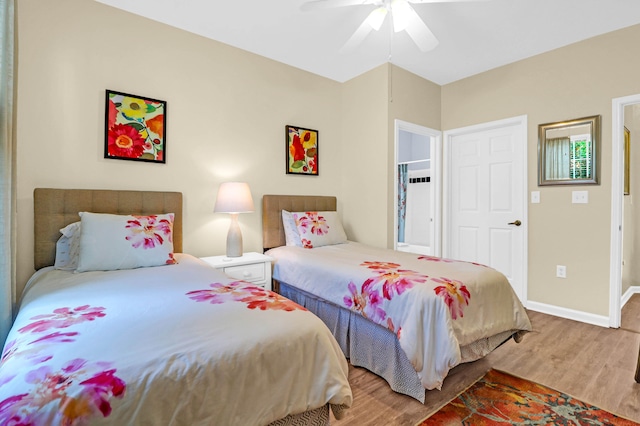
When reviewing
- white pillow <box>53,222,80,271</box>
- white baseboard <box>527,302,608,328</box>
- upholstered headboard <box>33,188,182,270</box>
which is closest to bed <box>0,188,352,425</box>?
white pillow <box>53,222,80,271</box>

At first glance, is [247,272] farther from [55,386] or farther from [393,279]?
[55,386]

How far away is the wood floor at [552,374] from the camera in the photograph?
172 cm

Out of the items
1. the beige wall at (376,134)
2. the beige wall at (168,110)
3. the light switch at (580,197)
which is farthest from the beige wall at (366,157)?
the light switch at (580,197)

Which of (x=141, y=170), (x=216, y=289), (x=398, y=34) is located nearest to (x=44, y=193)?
(x=141, y=170)

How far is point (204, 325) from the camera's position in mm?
1156

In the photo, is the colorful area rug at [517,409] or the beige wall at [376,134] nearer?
the colorful area rug at [517,409]

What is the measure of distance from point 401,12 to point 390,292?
1946 millimetres

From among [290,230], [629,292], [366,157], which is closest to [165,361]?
[290,230]

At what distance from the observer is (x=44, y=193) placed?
85.0 inches

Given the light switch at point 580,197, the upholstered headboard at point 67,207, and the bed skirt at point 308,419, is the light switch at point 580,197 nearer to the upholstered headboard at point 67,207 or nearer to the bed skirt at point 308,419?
the bed skirt at point 308,419

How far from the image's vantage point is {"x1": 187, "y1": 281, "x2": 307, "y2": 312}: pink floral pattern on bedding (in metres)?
1.38

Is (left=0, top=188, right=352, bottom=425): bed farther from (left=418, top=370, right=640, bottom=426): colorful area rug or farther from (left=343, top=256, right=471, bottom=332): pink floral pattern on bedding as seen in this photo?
(left=418, top=370, right=640, bottom=426): colorful area rug

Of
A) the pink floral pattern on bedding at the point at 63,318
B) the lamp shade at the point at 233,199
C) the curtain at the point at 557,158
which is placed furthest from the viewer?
the curtain at the point at 557,158

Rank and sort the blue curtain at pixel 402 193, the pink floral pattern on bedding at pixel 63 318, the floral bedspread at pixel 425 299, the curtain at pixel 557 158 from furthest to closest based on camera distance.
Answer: the blue curtain at pixel 402 193
the curtain at pixel 557 158
the floral bedspread at pixel 425 299
the pink floral pattern on bedding at pixel 63 318
